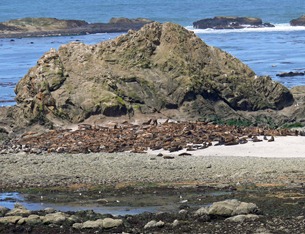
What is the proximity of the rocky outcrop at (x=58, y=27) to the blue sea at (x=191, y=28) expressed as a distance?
14.3 feet

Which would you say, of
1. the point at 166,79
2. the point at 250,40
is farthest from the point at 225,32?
the point at 166,79

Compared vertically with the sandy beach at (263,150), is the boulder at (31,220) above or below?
above

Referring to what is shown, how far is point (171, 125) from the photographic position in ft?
89.9

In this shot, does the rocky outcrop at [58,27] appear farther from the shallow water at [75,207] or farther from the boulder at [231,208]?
the boulder at [231,208]

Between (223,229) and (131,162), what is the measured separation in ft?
21.8

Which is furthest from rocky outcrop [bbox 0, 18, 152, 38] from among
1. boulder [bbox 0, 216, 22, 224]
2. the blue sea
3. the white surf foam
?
boulder [bbox 0, 216, 22, 224]

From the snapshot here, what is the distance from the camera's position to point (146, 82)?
99.7 ft

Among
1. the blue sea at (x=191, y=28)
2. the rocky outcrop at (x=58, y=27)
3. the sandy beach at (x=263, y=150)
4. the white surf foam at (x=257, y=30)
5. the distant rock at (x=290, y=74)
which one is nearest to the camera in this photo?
the sandy beach at (x=263, y=150)

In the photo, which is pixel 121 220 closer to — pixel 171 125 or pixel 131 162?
pixel 131 162

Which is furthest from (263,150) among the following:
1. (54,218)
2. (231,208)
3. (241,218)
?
(54,218)

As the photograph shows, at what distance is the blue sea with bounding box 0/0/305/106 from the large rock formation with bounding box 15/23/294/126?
628 cm

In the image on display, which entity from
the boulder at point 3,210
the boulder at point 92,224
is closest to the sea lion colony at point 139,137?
the boulder at point 3,210

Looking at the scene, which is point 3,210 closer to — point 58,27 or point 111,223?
point 111,223

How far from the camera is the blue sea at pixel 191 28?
47.8m
